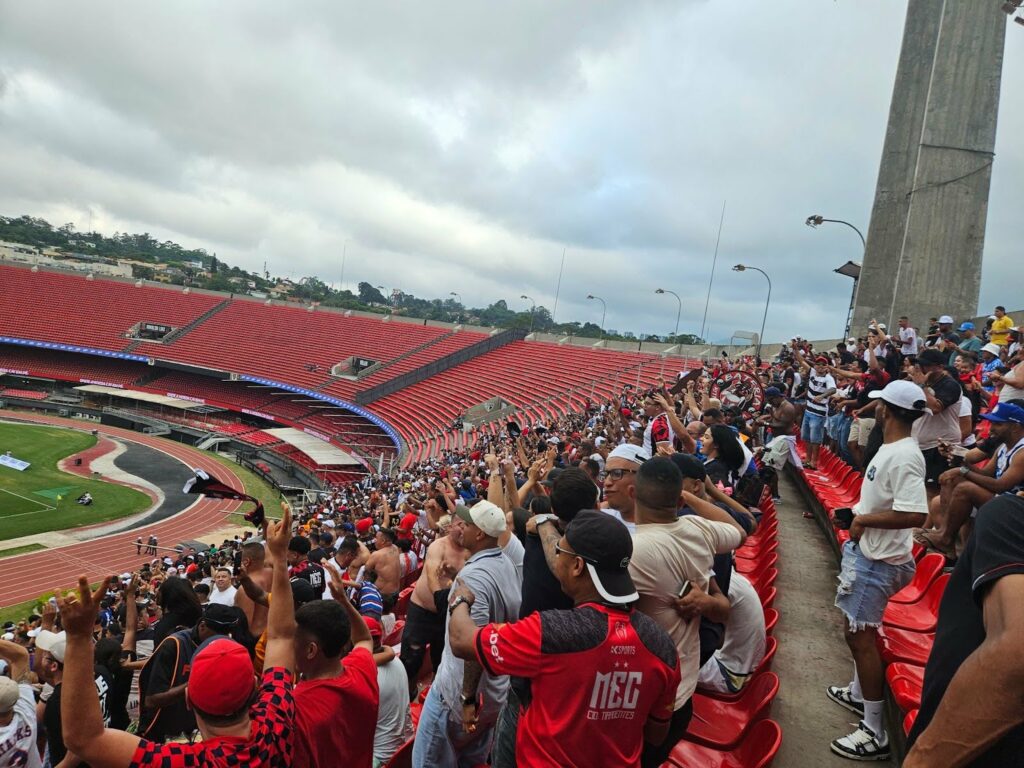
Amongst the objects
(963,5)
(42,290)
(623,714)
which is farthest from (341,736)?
(42,290)

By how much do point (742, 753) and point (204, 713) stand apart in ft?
8.07

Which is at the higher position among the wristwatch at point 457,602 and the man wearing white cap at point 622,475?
the man wearing white cap at point 622,475

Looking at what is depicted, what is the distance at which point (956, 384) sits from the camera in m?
5.44

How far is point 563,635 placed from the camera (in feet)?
7.03

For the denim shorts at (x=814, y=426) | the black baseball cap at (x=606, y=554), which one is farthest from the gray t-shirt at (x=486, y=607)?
the denim shorts at (x=814, y=426)

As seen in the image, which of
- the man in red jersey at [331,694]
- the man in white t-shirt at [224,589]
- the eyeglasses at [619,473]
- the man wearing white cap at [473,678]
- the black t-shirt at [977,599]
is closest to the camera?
the black t-shirt at [977,599]

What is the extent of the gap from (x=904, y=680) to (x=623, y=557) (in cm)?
239

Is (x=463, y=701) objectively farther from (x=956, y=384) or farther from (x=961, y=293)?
(x=961, y=293)

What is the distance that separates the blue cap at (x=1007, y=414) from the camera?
4023mm

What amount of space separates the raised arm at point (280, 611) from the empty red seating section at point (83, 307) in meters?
51.0

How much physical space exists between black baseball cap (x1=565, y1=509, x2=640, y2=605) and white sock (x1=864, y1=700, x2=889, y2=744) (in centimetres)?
233

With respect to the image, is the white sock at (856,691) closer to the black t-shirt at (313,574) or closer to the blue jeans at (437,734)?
the blue jeans at (437,734)

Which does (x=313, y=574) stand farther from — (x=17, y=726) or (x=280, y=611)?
(x=280, y=611)

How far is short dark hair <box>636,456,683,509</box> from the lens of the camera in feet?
9.08
